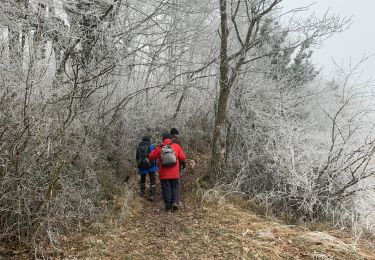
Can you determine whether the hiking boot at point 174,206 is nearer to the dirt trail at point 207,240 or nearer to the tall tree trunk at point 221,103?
the dirt trail at point 207,240

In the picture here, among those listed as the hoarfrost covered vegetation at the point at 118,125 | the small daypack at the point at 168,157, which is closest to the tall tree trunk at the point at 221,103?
the hoarfrost covered vegetation at the point at 118,125

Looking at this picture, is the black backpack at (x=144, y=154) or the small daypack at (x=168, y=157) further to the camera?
the black backpack at (x=144, y=154)

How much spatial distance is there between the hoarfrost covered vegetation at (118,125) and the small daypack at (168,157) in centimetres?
115

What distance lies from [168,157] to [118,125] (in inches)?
101

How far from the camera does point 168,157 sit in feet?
24.8

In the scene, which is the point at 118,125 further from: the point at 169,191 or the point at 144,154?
the point at 169,191

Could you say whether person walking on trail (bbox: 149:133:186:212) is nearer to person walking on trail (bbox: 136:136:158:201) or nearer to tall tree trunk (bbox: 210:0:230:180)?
person walking on trail (bbox: 136:136:158:201)

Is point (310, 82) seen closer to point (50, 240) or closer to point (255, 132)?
point (255, 132)

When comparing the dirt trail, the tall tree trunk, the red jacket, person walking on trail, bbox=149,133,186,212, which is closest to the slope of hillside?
the dirt trail

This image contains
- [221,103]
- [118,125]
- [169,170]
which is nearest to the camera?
[169,170]

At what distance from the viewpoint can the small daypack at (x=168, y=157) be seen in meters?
7.56

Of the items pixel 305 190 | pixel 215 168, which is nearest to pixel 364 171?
pixel 305 190

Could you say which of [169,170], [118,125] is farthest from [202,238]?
[118,125]

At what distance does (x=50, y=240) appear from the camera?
551cm
